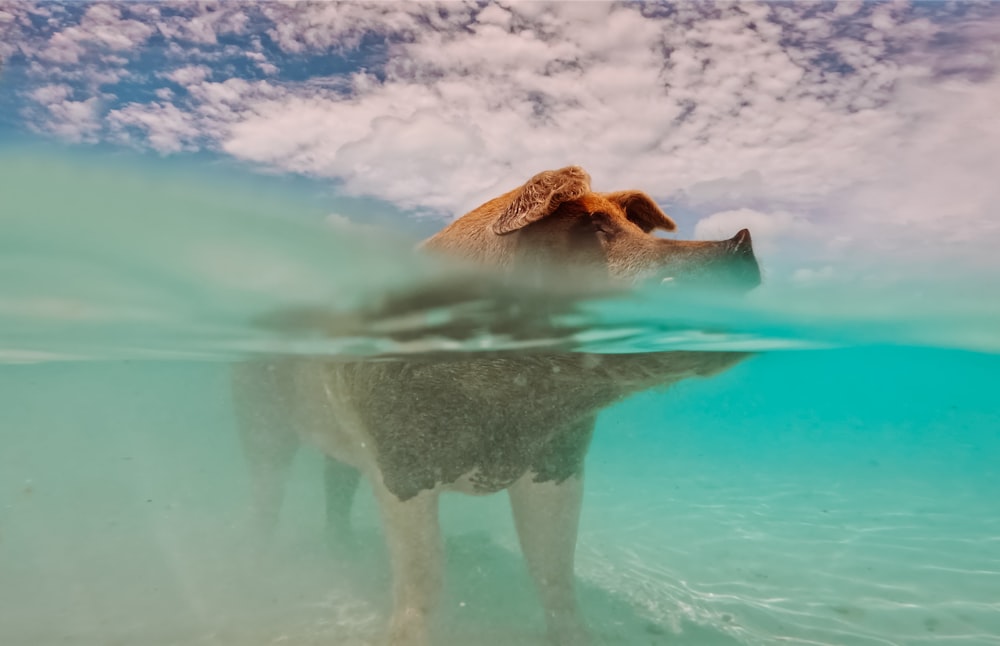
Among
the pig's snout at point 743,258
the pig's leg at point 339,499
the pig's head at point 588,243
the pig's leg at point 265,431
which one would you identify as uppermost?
the pig's head at point 588,243

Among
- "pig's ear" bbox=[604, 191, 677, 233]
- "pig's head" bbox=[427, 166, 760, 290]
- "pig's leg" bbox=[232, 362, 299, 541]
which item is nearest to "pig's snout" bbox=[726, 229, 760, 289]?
"pig's head" bbox=[427, 166, 760, 290]

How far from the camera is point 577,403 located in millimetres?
4316

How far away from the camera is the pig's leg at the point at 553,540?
480 cm

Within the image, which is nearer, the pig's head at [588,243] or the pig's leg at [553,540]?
the pig's head at [588,243]

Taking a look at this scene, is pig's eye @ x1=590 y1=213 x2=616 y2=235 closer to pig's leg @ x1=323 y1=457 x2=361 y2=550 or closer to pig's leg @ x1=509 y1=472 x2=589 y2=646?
pig's leg @ x1=509 y1=472 x2=589 y2=646

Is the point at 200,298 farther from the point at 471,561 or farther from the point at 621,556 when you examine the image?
the point at 621,556

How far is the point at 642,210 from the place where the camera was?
14.4 ft

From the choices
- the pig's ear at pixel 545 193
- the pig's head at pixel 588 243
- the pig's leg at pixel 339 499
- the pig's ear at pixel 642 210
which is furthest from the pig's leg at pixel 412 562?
the pig's leg at pixel 339 499

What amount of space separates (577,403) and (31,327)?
8742mm

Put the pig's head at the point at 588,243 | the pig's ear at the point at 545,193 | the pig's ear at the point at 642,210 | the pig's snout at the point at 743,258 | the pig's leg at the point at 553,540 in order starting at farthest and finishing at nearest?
1. the pig's leg at the point at 553,540
2. the pig's ear at the point at 642,210
3. the pig's ear at the point at 545,193
4. the pig's head at the point at 588,243
5. the pig's snout at the point at 743,258

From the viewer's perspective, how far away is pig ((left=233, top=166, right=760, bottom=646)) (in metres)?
3.62

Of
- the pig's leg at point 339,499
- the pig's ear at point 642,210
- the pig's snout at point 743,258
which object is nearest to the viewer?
the pig's snout at point 743,258

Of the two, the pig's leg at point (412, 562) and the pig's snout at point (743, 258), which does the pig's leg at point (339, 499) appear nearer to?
the pig's leg at point (412, 562)

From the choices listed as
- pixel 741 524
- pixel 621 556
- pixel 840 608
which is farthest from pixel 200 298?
pixel 741 524
